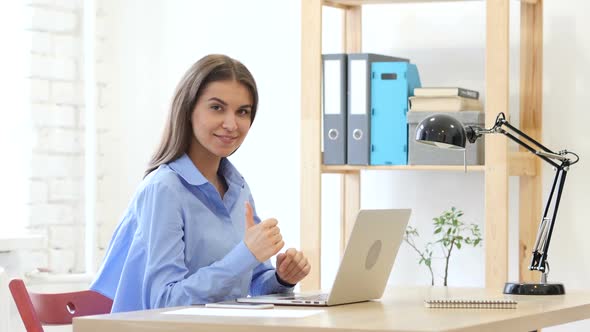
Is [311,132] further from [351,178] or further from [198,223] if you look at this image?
[198,223]

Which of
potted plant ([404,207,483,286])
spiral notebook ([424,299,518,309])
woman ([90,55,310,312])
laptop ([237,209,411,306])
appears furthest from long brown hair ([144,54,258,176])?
potted plant ([404,207,483,286])

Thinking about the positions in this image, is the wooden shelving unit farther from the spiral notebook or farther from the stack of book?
the spiral notebook

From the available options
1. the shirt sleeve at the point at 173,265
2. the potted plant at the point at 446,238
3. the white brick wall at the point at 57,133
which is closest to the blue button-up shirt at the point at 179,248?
the shirt sleeve at the point at 173,265

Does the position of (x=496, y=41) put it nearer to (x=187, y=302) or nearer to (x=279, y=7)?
(x=279, y=7)

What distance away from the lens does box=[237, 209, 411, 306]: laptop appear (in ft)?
6.85

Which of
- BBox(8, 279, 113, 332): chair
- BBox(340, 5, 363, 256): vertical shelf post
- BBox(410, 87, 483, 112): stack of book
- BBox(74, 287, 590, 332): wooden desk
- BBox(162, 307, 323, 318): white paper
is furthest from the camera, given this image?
BBox(340, 5, 363, 256): vertical shelf post

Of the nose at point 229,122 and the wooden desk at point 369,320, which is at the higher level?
the nose at point 229,122

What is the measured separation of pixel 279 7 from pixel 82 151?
0.92 meters

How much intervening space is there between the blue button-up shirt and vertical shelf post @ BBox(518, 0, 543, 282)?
1198 mm

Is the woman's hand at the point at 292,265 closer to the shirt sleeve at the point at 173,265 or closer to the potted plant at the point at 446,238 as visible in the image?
the shirt sleeve at the point at 173,265

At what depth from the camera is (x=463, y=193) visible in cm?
358

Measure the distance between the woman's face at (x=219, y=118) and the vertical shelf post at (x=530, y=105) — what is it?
1.27 meters

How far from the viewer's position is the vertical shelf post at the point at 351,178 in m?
3.70

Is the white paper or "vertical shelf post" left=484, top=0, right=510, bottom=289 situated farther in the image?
"vertical shelf post" left=484, top=0, right=510, bottom=289
